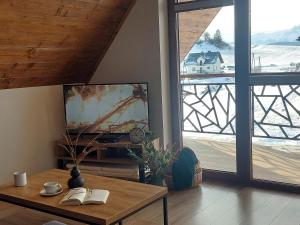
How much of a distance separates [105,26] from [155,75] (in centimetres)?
80

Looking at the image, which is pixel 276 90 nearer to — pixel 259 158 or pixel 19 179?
Result: pixel 259 158

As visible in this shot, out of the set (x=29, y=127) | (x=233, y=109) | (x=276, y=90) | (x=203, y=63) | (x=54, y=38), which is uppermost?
(x=54, y=38)

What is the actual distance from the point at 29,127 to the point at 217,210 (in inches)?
92.0

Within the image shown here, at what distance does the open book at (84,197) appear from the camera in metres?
2.52

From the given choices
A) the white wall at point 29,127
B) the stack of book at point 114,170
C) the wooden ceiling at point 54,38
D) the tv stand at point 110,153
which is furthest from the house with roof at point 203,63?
the white wall at point 29,127

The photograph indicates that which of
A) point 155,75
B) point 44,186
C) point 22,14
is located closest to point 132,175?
point 155,75

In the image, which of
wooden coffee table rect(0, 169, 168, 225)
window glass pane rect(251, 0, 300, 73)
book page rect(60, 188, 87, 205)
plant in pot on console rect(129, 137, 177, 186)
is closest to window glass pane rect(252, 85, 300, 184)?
window glass pane rect(251, 0, 300, 73)

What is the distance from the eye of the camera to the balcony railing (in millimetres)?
Answer: 3902

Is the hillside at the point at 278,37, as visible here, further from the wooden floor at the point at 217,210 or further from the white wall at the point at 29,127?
the white wall at the point at 29,127

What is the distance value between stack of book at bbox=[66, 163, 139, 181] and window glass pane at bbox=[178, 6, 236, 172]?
77cm

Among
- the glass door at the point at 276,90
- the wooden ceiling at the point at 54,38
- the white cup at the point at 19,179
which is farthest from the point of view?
the glass door at the point at 276,90

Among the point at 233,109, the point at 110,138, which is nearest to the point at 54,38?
the point at 110,138

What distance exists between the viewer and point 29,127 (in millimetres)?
4520

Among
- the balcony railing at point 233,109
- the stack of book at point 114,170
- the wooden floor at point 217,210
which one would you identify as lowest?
the wooden floor at point 217,210
